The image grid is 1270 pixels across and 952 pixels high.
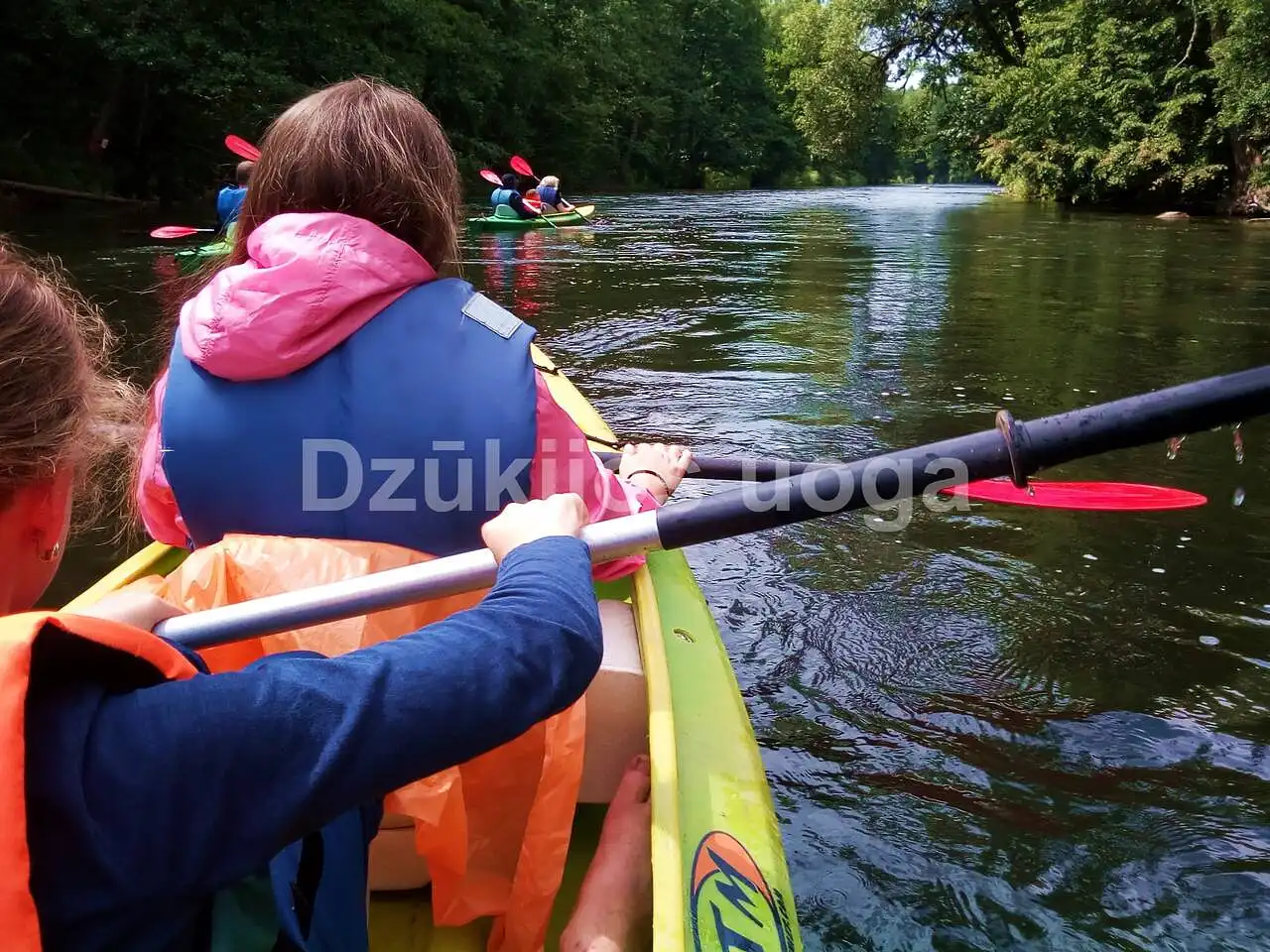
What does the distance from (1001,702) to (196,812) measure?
2.38 metres

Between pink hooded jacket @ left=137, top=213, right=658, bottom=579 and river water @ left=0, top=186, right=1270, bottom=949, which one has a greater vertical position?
pink hooded jacket @ left=137, top=213, right=658, bottom=579

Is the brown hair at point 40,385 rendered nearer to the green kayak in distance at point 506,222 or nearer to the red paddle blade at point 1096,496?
the red paddle blade at point 1096,496

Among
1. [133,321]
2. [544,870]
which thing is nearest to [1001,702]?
[544,870]

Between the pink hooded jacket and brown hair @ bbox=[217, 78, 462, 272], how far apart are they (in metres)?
0.09

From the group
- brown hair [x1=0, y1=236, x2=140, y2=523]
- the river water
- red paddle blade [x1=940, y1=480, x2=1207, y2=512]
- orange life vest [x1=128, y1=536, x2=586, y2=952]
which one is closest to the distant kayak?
the river water

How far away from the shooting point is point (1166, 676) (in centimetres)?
282

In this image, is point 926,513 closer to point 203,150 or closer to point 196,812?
point 196,812

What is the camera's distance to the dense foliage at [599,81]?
53.7ft

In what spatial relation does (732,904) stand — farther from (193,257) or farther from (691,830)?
(193,257)

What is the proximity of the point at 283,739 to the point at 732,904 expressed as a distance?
0.95m

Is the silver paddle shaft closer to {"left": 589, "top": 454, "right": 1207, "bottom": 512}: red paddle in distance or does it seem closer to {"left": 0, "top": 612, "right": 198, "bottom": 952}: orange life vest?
{"left": 0, "top": 612, "right": 198, "bottom": 952}: orange life vest

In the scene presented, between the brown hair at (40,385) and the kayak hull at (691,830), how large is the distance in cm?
86

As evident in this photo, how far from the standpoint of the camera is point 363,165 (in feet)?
5.45

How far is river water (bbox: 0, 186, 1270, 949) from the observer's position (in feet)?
6.89
